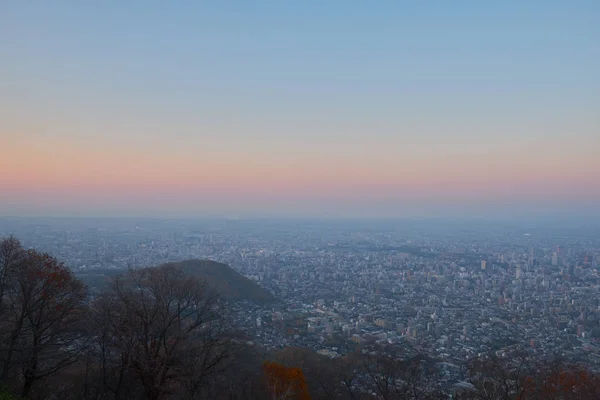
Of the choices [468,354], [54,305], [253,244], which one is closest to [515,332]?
[468,354]

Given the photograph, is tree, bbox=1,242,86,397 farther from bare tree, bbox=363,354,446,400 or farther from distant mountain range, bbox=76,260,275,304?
distant mountain range, bbox=76,260,275,304

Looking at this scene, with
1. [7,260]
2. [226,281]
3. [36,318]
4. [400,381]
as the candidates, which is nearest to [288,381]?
[400,381]

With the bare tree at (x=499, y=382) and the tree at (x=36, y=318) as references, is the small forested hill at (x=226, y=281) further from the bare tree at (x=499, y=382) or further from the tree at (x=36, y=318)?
the bare tree at (x=499, y=382)

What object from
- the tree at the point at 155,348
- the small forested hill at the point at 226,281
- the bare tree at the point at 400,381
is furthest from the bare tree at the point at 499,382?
the small forested hill at the point at 226,281

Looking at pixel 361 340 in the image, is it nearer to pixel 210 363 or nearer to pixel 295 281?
pixel 210 363

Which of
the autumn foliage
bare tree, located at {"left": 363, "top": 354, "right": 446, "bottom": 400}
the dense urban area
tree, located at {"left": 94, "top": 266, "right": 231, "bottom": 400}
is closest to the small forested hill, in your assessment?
the dense urban area
